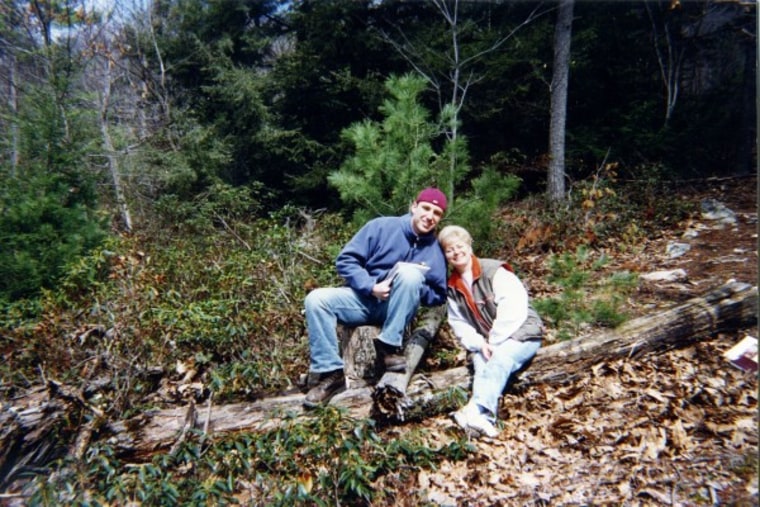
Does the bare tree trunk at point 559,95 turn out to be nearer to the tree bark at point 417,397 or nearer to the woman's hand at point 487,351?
the tree bark at point 417,397

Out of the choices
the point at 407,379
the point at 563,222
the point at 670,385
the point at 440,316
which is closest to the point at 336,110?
the point at 563,222

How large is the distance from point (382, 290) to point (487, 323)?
888mm

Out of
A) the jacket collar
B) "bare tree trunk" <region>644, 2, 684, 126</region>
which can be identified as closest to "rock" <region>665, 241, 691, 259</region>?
the jacket collar

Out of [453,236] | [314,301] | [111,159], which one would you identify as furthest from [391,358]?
[111,159]

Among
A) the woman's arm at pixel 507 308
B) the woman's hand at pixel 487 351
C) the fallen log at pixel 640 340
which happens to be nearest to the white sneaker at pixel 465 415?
the fallen log at pixel 640 340

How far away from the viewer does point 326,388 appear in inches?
141

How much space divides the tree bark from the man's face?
1.22 m

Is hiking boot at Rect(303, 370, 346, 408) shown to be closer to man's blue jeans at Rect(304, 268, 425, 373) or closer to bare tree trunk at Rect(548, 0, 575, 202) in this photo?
man's blue jeans at Rect(304, 268, 425, 373)

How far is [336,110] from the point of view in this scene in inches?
386

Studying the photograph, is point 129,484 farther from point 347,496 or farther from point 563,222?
point 563,222

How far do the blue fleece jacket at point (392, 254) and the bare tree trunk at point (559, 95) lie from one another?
4.75 metres

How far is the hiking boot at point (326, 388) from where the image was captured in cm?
354

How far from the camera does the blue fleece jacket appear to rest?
3.87m

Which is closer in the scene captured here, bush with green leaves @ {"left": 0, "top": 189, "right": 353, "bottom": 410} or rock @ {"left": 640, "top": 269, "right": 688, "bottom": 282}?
bush with green leaves @ {"left": 0, "top": 189, "right": 353, "bottom": 410}
